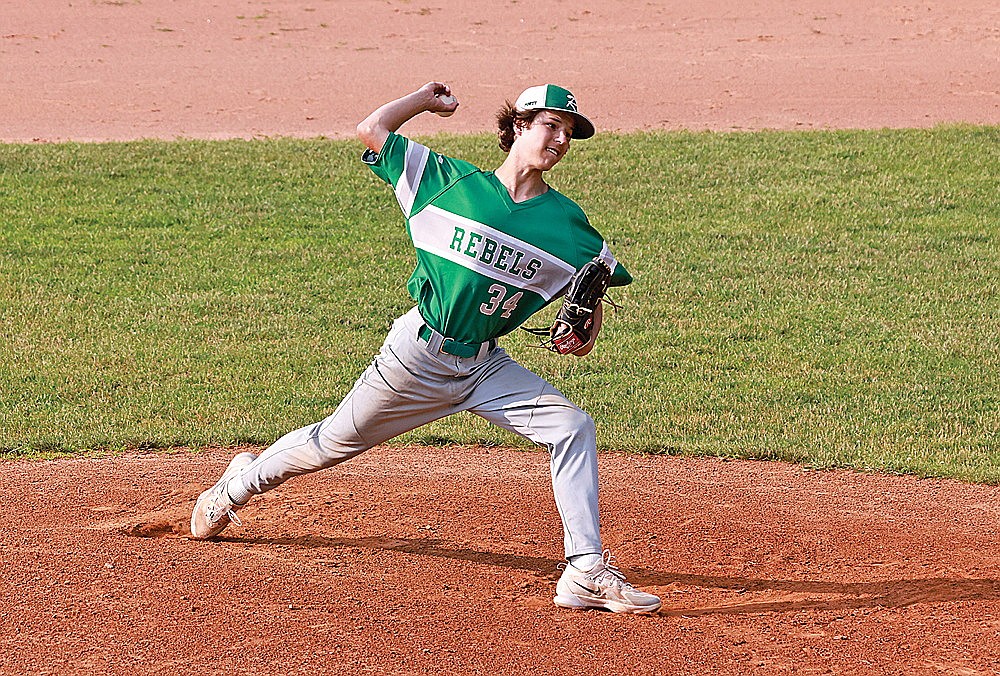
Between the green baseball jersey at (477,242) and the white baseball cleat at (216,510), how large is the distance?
118cm

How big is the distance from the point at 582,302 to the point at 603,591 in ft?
3.38

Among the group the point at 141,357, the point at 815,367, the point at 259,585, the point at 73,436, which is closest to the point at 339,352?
the point at 141,357

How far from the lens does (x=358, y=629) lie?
443 centimetres

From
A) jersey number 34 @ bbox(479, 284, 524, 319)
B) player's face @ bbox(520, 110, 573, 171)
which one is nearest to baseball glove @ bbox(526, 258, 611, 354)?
jersey number 34 @ bbox(479, 284, 524, 319)

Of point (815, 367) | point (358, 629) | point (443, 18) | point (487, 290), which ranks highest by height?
point (443, 18)

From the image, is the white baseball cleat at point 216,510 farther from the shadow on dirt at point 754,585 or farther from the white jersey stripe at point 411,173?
the white jersey stripe at point 411,173

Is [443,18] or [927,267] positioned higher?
Answer: [443,18]

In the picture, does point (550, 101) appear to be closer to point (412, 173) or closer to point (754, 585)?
point (412, 173)

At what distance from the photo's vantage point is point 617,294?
32.3 ft

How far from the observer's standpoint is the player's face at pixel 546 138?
4367 millimetres

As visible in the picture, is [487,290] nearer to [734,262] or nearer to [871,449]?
[871,449]

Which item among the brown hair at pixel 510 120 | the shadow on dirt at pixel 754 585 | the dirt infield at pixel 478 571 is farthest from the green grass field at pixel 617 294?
the brown hair at pixel 510 120

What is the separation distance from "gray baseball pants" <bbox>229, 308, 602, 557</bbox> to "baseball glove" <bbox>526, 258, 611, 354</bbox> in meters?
0.24

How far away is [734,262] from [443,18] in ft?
37.4
